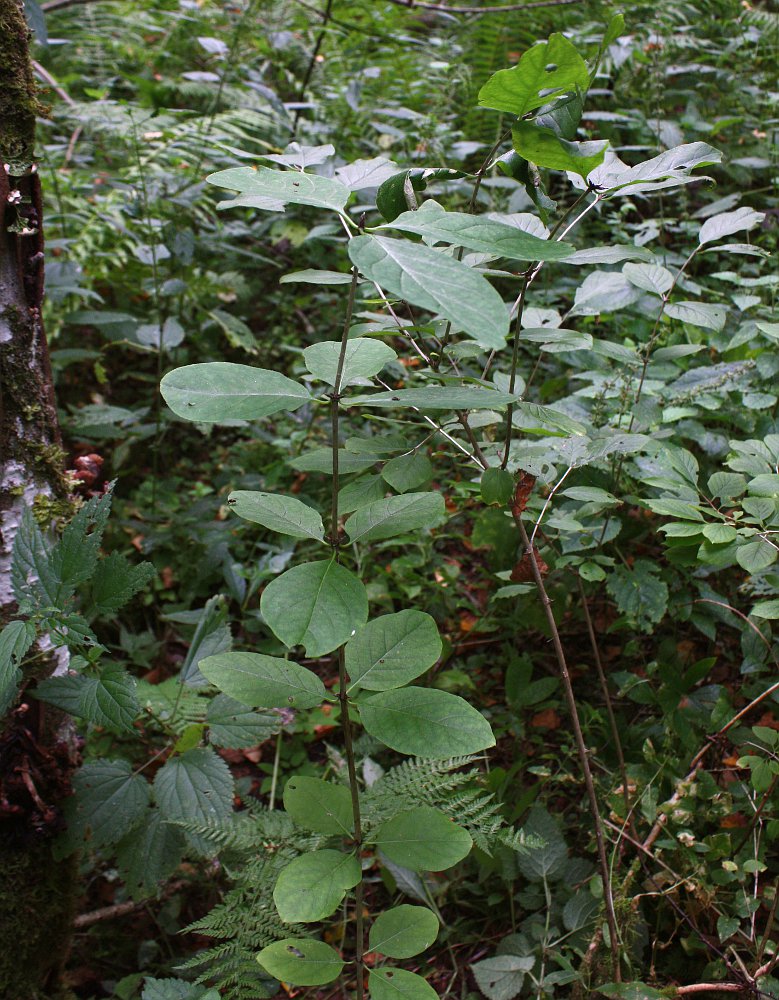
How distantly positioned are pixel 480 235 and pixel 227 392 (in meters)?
0.35

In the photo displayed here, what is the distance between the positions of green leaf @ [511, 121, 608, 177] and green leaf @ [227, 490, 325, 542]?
0.53m

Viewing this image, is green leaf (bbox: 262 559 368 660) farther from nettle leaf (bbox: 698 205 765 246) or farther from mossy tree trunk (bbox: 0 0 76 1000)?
nettle leaf (bbox: 698 205 765 246)

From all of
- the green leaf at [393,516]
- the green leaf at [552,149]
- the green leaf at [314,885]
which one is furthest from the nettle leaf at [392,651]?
the green leaf at [552,149]

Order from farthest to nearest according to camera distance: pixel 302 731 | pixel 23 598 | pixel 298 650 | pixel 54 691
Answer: pixel 298 650 → pixel 302 731 → pixel 54 691 → pixel 23 598

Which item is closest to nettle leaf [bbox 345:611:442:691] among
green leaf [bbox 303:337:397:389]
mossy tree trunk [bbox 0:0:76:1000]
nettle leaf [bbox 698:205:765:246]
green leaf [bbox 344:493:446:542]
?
green leaf [bbox 344:493:446:542]

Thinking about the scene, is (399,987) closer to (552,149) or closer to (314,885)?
(314,885)

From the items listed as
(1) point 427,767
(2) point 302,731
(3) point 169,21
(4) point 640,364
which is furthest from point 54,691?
(3) point 169,21

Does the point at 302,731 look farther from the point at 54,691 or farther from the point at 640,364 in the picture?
the point at 640,364

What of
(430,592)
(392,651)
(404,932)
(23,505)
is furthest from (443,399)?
(430,592)

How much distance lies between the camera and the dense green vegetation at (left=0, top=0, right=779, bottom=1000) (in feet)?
3.06

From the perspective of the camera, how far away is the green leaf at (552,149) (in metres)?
0.81

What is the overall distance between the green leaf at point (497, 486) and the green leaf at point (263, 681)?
0.38 m

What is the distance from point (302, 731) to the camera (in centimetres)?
213

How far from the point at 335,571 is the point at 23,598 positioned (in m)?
0.65
